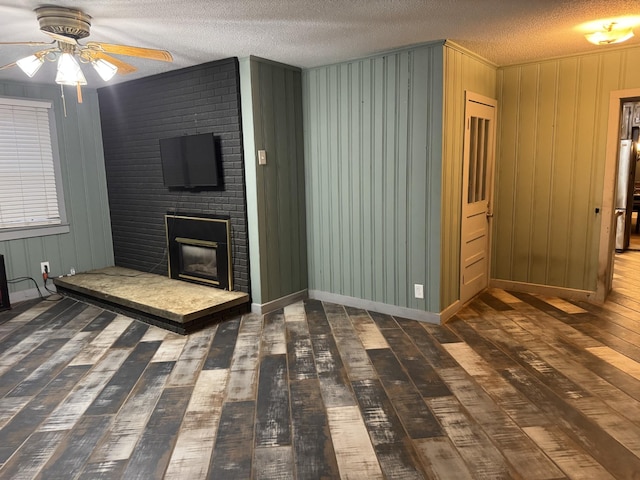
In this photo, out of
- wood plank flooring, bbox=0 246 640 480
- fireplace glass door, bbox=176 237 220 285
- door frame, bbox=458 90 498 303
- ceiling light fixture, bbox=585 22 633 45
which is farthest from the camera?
fireplace glass door, bbox=176 237 220 285

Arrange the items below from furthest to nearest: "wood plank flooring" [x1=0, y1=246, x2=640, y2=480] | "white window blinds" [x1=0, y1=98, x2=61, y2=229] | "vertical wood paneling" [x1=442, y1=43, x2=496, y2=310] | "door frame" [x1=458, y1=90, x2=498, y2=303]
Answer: "white window blinds" [x1=0, y1=98, x2=61, y2=229], "door frame" [x1=458, y1=90, x2=498, y2=303], "vertical wood paneling" [x1=442, y1=43, x2=496, y2=310], "wood plank flooring" [x1=0, y1=246, x2=640, y2=480]

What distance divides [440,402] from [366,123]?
2.53 m

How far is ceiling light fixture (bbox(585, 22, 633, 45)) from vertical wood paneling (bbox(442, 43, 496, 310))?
978 millimetres

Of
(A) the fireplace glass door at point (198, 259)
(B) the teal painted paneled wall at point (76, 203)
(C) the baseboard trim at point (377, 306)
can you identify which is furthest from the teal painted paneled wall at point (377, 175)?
(B) the teal painted paneled wall at point (76, 203)

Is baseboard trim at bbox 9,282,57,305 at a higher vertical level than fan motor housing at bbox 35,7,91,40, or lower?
Answer: lower

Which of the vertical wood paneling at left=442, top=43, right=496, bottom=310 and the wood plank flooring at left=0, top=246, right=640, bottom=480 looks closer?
the wood plank flooring at left=0, top=246, right=640, bottom=480

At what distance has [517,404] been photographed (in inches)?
105

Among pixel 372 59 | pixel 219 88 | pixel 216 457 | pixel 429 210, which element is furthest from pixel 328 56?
pixel 216 457

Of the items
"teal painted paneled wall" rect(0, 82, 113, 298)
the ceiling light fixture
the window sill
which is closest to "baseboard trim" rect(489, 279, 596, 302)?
the ceiling light fixture

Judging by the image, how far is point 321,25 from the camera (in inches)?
124

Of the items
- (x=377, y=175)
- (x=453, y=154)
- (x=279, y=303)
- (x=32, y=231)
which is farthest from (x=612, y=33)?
(x=32, y=231)

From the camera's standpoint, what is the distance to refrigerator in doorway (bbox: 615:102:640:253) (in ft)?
21.2

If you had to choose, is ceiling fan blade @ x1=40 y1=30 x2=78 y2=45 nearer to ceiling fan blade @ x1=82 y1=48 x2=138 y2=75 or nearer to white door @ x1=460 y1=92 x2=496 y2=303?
ceiling fan blade @ x1=82 y1=48 x2=138 y2=75

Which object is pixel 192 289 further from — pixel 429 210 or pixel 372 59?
pixel 372 59
